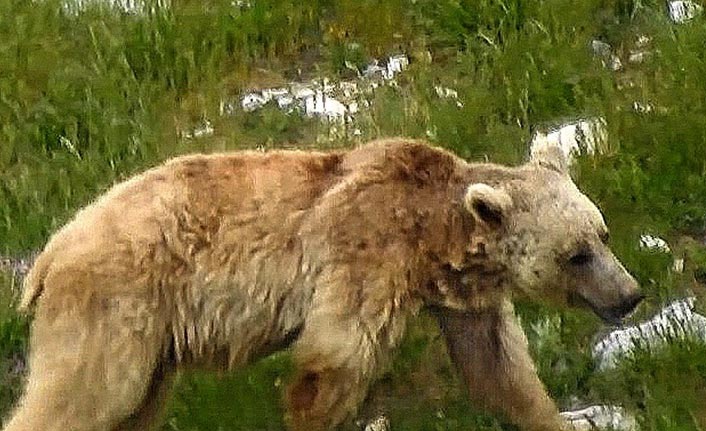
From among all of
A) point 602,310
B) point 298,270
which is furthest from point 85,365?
point 602,310

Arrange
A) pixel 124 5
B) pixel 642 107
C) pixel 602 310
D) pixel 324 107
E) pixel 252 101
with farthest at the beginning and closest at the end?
1. pixel 124 5
2. pixel 252 101
3. pixel 324 107
4. pixel 642 107
5. pixel 602 310

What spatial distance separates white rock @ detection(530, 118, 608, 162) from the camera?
8.30 meters

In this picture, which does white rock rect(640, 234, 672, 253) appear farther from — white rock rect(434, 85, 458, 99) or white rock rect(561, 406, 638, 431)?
white rock rect(434, 85, 458, 99)

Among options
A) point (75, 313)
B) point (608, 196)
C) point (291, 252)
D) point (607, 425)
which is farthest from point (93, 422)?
point (608, 196)

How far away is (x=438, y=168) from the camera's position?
655 centimetres

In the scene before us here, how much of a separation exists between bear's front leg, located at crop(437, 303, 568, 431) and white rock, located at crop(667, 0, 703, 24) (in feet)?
10.5

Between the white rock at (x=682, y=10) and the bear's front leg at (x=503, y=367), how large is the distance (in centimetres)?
319

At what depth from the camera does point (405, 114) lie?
8.89m

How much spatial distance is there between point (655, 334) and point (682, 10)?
2.96 metres

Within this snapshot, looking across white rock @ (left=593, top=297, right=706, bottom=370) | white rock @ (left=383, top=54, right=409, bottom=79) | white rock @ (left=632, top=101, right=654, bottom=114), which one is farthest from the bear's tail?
white rock @ (left=383, top=54, right=409, bottom=79)

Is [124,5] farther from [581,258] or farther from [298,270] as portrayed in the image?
[581,258]

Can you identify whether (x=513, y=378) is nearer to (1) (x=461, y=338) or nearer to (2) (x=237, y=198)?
(1) (x=461, y=338)

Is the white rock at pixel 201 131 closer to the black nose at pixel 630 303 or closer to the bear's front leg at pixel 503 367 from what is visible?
the bear's front leg at pixel 503 367

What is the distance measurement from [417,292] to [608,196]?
1.96 metres
